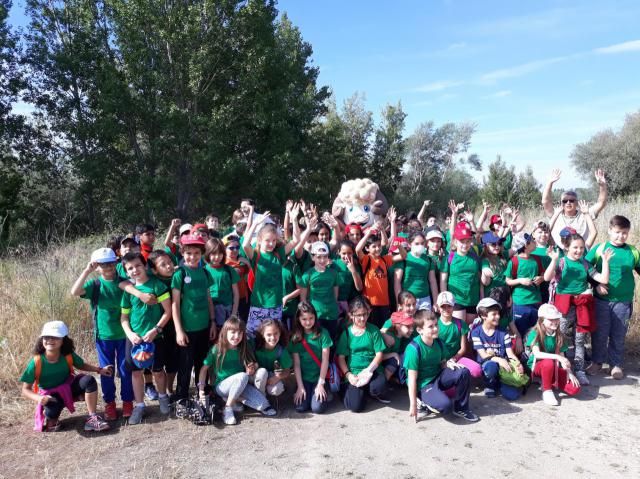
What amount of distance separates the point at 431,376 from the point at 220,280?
6.72 ft

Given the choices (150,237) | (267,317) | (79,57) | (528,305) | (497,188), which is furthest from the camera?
(497,188)

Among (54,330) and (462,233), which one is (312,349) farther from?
(54,330)

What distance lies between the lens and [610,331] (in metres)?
4.91

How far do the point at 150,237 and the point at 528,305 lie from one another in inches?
165

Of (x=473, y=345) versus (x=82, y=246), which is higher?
(x=82, y=246)

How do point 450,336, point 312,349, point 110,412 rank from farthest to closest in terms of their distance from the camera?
point 450,336, point 312,349, point 110,412

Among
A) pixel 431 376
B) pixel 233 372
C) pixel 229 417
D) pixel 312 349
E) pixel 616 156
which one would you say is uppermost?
pixel 616 156

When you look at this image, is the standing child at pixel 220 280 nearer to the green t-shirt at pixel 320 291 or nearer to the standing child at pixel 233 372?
the standing child at pixel 233 372

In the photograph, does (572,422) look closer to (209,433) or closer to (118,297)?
(209,433)

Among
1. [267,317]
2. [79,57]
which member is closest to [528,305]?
[267,317]

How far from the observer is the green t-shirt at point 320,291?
4.55 meters

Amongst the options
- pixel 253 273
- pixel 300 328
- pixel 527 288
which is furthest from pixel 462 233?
pixel 253 273

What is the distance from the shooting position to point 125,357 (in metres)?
4.02

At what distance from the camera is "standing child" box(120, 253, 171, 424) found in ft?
12.8
